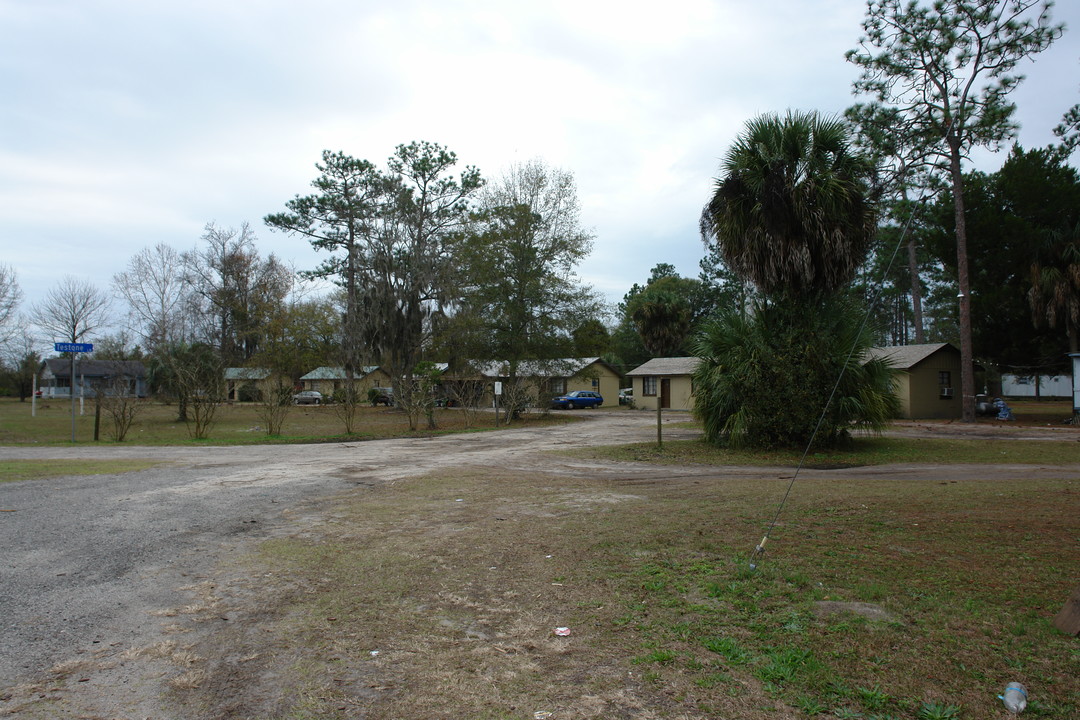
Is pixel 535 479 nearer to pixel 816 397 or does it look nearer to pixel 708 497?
pixel 708 497

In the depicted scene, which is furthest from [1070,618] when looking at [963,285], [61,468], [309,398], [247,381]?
[309,398]

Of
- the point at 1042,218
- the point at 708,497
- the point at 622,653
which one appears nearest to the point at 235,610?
the point at 622,653

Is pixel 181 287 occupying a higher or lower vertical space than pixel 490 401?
higher

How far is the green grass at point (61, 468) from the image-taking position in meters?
11.2

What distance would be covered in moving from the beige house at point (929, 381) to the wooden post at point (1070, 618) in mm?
27325

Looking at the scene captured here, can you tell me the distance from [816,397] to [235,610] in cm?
1387

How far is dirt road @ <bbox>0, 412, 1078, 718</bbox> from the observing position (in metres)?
3.49

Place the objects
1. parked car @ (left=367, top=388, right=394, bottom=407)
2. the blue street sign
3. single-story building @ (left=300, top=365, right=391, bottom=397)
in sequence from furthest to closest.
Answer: single-story building @ (left=300, top=365, right=391, bottom=397)
parked car @ (left=367, top=388, right=394, bottom=407)
the blue street sign

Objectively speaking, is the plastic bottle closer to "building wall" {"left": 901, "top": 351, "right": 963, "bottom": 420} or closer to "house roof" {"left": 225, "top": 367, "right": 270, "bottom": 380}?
"building wall" {"left": 901, "top": 351, "right": 963, "bottom": 420}

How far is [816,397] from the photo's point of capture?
50.0ft

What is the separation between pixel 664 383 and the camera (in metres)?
41.5

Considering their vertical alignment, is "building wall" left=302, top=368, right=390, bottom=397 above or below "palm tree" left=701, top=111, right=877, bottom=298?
below

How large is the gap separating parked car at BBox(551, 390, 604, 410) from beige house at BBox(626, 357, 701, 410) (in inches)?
112

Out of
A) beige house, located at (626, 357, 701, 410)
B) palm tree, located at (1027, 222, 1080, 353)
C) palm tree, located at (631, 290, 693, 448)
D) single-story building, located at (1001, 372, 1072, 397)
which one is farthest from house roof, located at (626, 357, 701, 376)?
single-story building, located at (1001, 372, 1072, 397)
